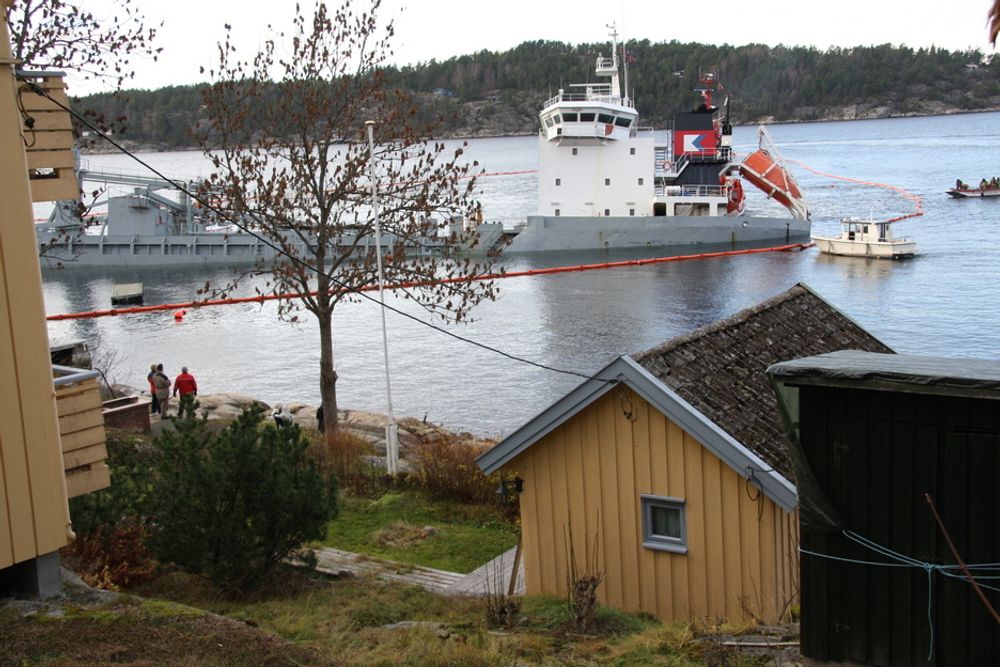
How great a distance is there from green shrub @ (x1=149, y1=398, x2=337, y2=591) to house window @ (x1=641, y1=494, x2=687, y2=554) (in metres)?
2.49

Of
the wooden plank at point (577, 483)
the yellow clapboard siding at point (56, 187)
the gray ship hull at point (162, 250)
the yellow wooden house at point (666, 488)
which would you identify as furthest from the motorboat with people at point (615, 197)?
the yellow clapboard siding at point (56, 187)

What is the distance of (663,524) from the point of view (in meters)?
8.69

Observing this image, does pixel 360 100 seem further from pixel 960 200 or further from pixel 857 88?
pixel 857 88

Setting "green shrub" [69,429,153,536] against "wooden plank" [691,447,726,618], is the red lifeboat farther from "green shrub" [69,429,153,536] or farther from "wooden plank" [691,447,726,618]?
"green shrub" [69,429,153,536]

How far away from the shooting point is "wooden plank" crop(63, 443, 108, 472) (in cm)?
678

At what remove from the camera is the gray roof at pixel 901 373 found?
4883 millimetres

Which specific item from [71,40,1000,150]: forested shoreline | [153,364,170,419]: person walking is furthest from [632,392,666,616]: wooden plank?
[71,40,1000,150]: forested shoreline

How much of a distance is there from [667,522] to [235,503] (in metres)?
3.34

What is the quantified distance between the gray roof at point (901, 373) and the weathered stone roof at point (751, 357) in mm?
2694

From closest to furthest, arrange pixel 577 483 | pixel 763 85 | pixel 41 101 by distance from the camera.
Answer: pixel 41 101 < pixel 577 483 < pixel 763 85

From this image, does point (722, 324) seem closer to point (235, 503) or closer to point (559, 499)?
point (559, 499)

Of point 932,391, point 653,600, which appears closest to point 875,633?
point 932,391

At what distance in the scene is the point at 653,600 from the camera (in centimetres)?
870

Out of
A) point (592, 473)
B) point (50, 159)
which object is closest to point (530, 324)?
point (592, 473)
